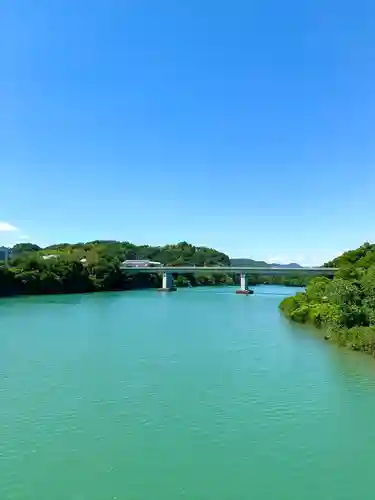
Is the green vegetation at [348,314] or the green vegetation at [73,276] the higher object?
the green vegetation at [73,276]

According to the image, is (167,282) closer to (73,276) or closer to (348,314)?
(73,276)

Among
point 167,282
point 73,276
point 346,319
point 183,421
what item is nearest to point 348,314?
point 346,319

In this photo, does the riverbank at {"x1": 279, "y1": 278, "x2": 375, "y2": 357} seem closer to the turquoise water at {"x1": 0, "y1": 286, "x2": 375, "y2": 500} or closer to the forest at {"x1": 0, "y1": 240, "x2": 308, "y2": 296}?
the turquoise water at {"x1": 0, "y1": 286, "x2": 375, "y2": 500}

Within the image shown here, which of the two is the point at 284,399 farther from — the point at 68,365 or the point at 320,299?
the point at 320,299

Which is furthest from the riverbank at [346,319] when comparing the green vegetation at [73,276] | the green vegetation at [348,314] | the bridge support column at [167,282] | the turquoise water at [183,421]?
the bridge support column at [167,282]

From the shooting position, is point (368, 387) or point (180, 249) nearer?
point (368, 387)

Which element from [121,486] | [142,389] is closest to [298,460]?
[121,486]

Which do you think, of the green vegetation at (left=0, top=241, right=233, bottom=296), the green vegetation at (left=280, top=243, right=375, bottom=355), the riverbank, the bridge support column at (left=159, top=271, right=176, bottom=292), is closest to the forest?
the green vegetation at (left=0, top=241, right=233, bottom=296)

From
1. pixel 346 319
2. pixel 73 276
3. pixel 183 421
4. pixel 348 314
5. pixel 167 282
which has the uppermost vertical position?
pixel 73 276

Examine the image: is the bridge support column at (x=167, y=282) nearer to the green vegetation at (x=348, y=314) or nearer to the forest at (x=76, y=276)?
the forest at (x=76, y=276)
